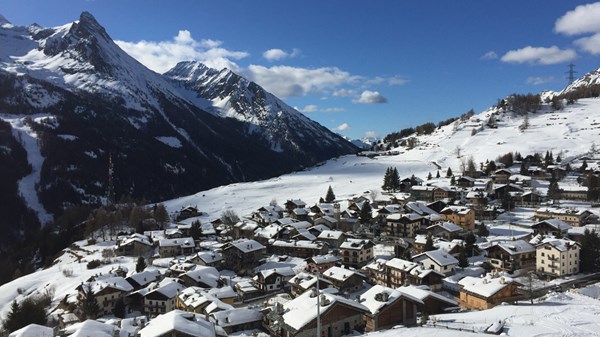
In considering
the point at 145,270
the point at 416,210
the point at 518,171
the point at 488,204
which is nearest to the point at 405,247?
the point at 416,210

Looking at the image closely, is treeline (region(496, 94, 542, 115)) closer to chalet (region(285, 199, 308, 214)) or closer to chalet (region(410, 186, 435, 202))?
chalet (region(410, 186, 435, 202))

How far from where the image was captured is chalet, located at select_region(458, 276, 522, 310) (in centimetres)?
Result: 3762

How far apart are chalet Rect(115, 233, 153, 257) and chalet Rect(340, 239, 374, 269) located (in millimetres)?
32792

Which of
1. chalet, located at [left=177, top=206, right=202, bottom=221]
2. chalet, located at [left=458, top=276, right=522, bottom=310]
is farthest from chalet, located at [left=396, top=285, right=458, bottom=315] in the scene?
chalet, located at [left=177, top=206, right=202, bottom=221]

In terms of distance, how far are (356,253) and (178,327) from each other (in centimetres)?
3389

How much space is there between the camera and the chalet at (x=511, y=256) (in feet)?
165

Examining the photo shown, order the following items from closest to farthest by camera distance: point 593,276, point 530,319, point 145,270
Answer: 1. point 530,319
2. point 593,276
3. point 145,270

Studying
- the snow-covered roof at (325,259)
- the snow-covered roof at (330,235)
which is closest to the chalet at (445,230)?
the snow-covered roof at (330,235)

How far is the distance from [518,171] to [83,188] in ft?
510

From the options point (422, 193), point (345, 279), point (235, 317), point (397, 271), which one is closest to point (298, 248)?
point (345, 279)

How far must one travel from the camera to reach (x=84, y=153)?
599 ft

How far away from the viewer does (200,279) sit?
49938mm

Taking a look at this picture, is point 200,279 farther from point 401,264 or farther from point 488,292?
point 488,292

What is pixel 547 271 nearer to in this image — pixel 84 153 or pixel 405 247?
pixel 405 247
